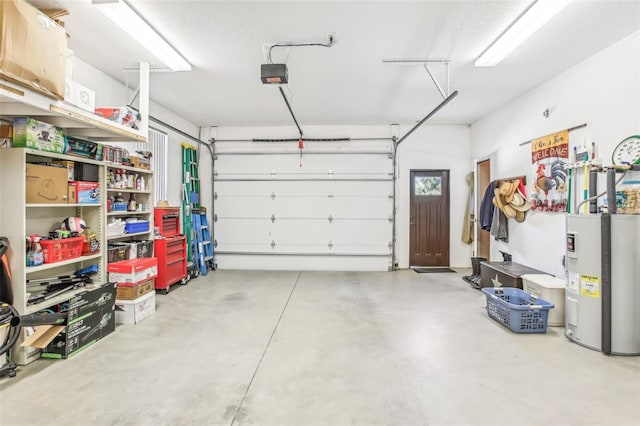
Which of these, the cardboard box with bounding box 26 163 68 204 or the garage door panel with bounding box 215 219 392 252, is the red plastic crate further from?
the garage door panel with bounding box 215 219 392 252

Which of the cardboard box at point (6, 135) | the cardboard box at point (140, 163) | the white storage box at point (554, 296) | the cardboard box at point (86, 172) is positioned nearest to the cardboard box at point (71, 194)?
the cardboard box at point (86, 172)

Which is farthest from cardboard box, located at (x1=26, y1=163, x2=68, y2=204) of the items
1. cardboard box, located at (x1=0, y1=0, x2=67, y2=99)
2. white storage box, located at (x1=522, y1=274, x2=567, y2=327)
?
white storage box, located at (x1=522, y1=274, x2=567, y2=327)

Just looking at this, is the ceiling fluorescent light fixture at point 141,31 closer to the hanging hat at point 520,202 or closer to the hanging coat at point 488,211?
the hanging hat at point 520,202

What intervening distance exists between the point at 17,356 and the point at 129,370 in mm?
991

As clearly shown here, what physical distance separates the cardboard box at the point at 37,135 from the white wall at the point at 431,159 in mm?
4319

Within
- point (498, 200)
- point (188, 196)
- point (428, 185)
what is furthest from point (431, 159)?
point (188, 196)

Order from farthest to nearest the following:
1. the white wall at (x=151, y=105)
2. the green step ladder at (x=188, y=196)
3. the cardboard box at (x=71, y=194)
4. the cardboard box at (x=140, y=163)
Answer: the green step ladder at (x=188, y=196) → the cardboard box at (x=140, y=163) → the white wall at (x=151, y=105) → the cardboard box at (x=71, y=194)

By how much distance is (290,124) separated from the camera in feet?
20.1

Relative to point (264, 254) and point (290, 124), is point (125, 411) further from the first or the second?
point (290, 124)

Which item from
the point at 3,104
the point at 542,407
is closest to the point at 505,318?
the point at 542,407

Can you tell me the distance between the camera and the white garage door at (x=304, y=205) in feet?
20.1

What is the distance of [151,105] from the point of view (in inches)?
183

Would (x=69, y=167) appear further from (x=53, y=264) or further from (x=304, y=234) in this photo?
(x=304, y=234)

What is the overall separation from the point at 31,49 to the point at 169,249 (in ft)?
10.2
